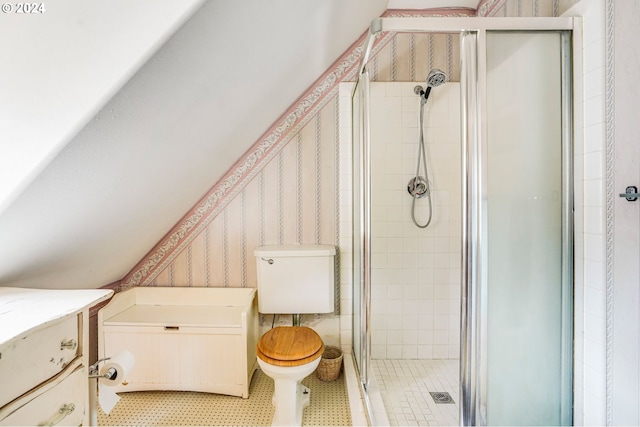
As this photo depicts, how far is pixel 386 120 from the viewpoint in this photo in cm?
211

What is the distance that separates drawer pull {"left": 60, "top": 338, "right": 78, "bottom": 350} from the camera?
0.89m

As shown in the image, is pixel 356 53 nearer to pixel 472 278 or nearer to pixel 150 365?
pixel 472 278

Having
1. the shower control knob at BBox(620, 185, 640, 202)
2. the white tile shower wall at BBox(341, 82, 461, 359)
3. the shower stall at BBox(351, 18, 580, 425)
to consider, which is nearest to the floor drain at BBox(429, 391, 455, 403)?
the white tile shower wall at BBox(341, 82, 461, 359)

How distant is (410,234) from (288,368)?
1168mm

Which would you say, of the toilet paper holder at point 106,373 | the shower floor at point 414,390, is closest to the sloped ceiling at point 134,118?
the toilet paper holder at point 106,373

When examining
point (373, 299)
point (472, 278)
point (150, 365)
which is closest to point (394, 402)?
point (373, 299)

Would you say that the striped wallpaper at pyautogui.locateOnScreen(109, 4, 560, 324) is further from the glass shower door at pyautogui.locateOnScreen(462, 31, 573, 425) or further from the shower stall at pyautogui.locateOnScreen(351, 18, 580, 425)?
the glass shower door at pyautogui.locateOnScreen(462, 31, 573, 425)

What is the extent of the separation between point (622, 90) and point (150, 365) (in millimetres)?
2503

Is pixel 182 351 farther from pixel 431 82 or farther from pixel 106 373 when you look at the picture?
pixel 431 82

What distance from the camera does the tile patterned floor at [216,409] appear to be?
1.64 meters

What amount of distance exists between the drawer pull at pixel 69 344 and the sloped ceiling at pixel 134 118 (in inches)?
17.5

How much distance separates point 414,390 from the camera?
180cm

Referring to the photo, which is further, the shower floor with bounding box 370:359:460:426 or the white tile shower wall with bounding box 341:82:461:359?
the white tile shower wall with bounding box 341:82:461:359

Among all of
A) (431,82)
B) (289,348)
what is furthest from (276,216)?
(431,82)
